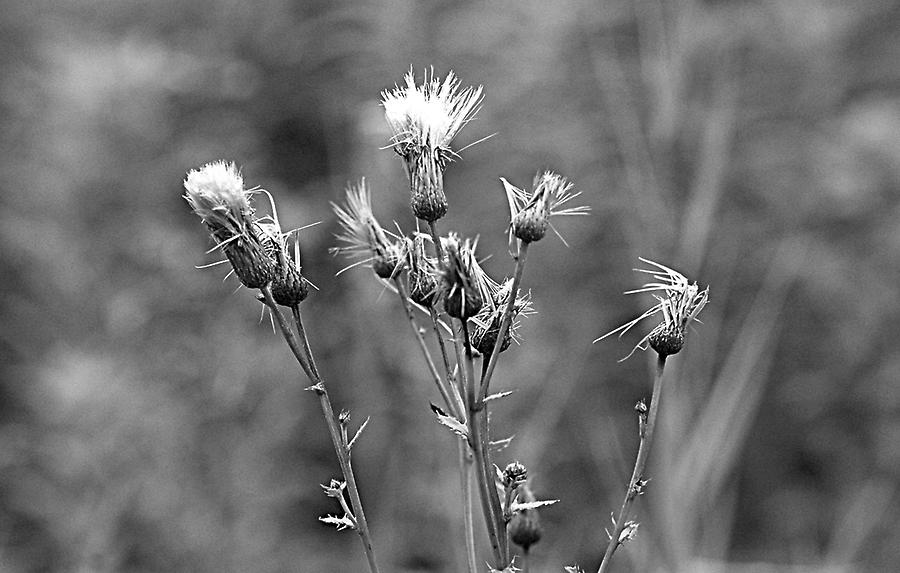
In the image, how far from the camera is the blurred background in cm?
253

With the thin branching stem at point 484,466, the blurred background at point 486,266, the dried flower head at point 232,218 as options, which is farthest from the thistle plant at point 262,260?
the blurred background at point 486,266

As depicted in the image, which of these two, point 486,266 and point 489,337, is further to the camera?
point 486,266

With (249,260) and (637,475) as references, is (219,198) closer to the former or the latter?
(249,260)

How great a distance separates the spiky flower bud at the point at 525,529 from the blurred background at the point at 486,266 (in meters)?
1.26

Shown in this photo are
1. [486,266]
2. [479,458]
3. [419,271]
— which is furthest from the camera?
[486,266]

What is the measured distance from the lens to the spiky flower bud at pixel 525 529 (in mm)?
894

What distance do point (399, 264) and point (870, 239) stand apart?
2904 mm

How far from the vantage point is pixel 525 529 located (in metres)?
0.90

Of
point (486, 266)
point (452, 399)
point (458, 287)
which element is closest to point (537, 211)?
point (458, 287)

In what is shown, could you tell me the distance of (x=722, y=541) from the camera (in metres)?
2.31

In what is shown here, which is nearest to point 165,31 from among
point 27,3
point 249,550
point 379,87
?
point 27,3

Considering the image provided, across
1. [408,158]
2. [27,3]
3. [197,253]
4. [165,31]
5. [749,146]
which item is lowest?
[408,158]

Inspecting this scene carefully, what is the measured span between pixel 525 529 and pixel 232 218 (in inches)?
15.7

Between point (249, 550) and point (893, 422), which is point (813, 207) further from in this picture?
point (249, 550)
